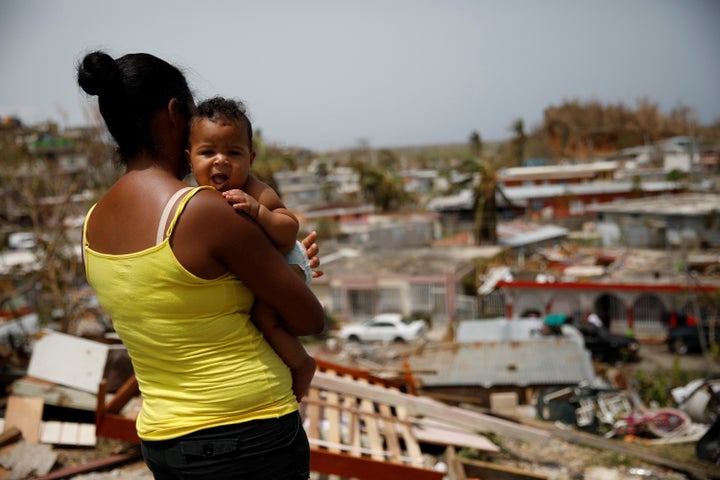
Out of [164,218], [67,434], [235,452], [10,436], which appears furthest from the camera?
[67,434]

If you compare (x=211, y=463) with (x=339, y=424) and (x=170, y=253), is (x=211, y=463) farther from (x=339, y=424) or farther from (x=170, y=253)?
(x=339, y=424)

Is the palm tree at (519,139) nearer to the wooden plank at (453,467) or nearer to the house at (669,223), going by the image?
the house at (669,223)

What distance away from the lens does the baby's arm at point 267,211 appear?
1.43 m

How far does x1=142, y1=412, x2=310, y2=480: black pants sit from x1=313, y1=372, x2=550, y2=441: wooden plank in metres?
3.02

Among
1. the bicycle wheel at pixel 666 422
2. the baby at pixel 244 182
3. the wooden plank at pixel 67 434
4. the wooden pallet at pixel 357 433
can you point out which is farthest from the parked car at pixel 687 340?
the baby at pixel 244 182

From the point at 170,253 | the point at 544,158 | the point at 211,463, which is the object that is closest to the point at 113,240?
the point at 170,253

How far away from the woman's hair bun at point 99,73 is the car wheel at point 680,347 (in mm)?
18444

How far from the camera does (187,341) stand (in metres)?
1.44

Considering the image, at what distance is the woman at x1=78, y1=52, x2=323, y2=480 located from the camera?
4.54 feet

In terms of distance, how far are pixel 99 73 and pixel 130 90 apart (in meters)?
0.08

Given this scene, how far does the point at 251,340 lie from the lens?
4.88 feet

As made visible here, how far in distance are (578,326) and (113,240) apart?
1676 centimetres

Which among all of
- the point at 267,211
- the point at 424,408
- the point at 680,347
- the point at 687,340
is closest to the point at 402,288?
the point at 680,347

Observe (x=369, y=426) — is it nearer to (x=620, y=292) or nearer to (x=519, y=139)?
(x=620, y=292)
